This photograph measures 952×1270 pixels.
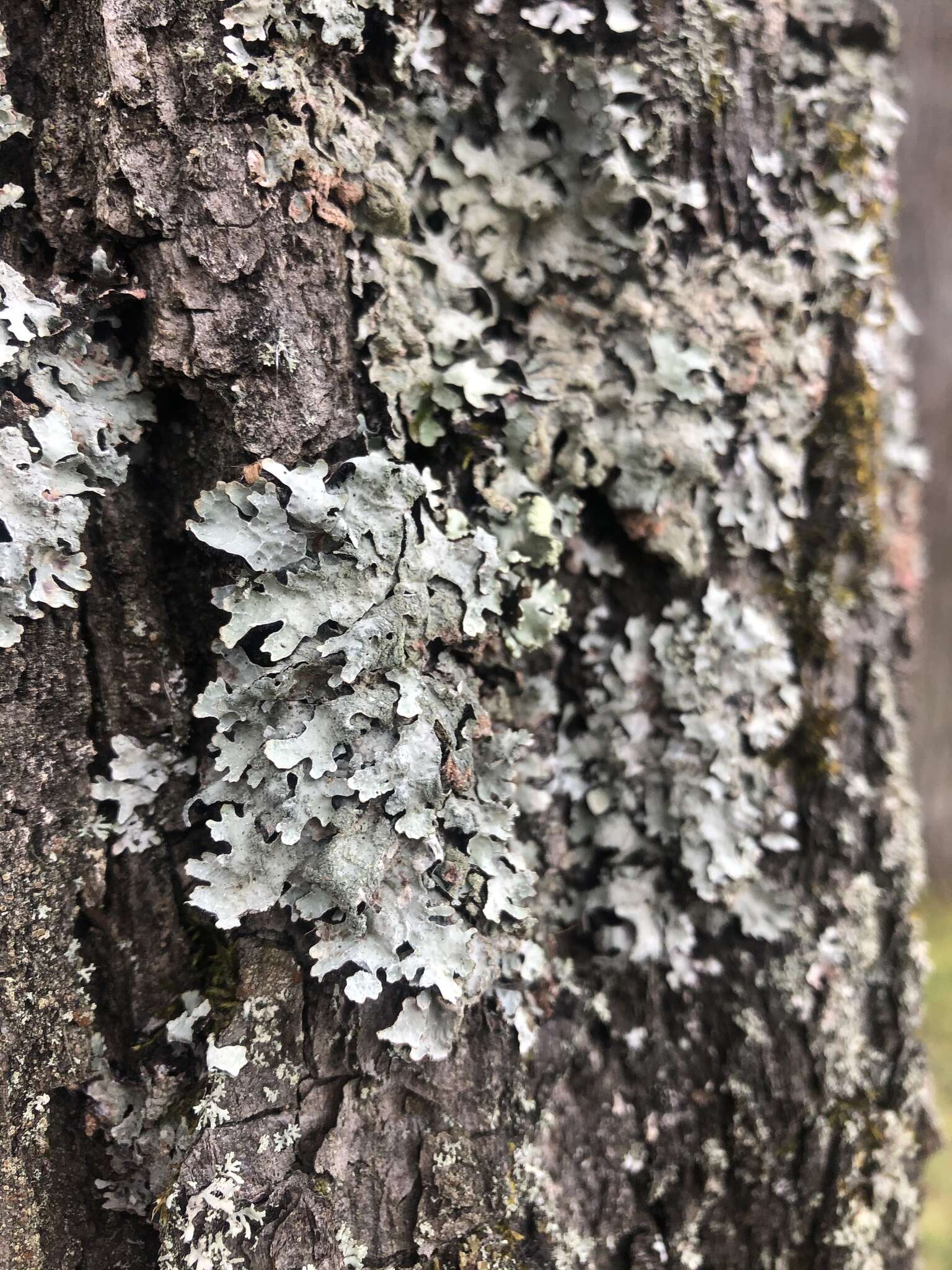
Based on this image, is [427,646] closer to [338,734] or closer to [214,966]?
[338,734]

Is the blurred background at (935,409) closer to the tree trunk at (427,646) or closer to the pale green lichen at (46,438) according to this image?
the tree trunk at (427,646)

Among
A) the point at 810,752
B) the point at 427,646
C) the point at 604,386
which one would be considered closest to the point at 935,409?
the point at 810,752

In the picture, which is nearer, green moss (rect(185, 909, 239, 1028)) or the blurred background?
green moss (rect(185, 909, 239, 1028))

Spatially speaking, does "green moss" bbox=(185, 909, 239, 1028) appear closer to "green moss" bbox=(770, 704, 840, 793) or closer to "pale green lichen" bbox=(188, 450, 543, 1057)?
"pale green lichen" bbox=(188, 450, 543, 1057)

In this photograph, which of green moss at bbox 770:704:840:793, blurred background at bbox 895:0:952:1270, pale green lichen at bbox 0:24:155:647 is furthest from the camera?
blurred background at bbox 895:0:952:1270

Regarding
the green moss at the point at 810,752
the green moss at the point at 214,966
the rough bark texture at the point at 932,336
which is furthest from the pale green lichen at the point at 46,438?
the rough bark texture at the point at 932,336

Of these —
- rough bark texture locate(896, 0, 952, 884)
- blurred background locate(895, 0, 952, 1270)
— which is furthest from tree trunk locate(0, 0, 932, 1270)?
blurred background locate(895, 0, 952, 1270)
